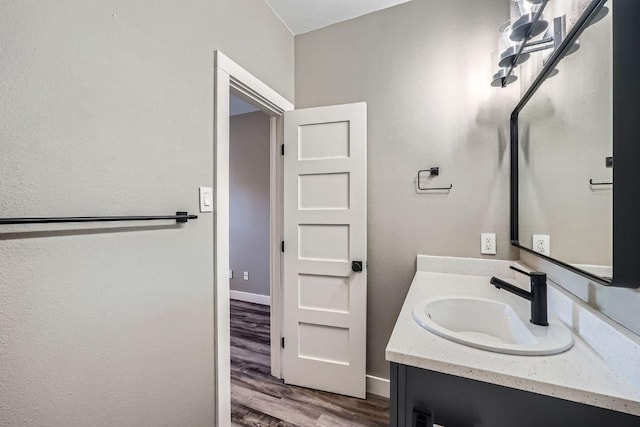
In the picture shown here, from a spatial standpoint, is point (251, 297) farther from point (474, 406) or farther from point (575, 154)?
point (575, 154)

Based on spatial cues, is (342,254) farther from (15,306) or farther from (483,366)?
(15,306)

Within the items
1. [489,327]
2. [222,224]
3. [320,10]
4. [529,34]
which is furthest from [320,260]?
[320,10]

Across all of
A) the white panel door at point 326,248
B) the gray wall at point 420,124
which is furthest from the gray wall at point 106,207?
the gray wall at point 420,124

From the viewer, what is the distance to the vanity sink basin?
0.78 m

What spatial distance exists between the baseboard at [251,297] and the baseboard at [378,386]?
6.75 feet

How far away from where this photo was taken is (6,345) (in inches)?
27.2

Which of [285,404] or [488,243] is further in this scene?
[285,404]

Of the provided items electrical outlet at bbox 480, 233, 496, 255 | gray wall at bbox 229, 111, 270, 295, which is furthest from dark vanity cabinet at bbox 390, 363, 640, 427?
gray wall at bbox 229, 111, 270, 295

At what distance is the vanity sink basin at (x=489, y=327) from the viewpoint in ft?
2.57

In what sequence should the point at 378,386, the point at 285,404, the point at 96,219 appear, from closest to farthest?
the point at 96,219 → the point at 285,404 → the point at 378,386

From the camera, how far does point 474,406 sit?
2.37ft

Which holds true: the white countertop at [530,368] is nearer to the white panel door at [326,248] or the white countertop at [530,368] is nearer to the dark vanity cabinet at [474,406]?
the dark vanity cabinet at [474,406]

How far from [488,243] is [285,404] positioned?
A: 1.69 meters

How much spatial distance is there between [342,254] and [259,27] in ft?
5.26
